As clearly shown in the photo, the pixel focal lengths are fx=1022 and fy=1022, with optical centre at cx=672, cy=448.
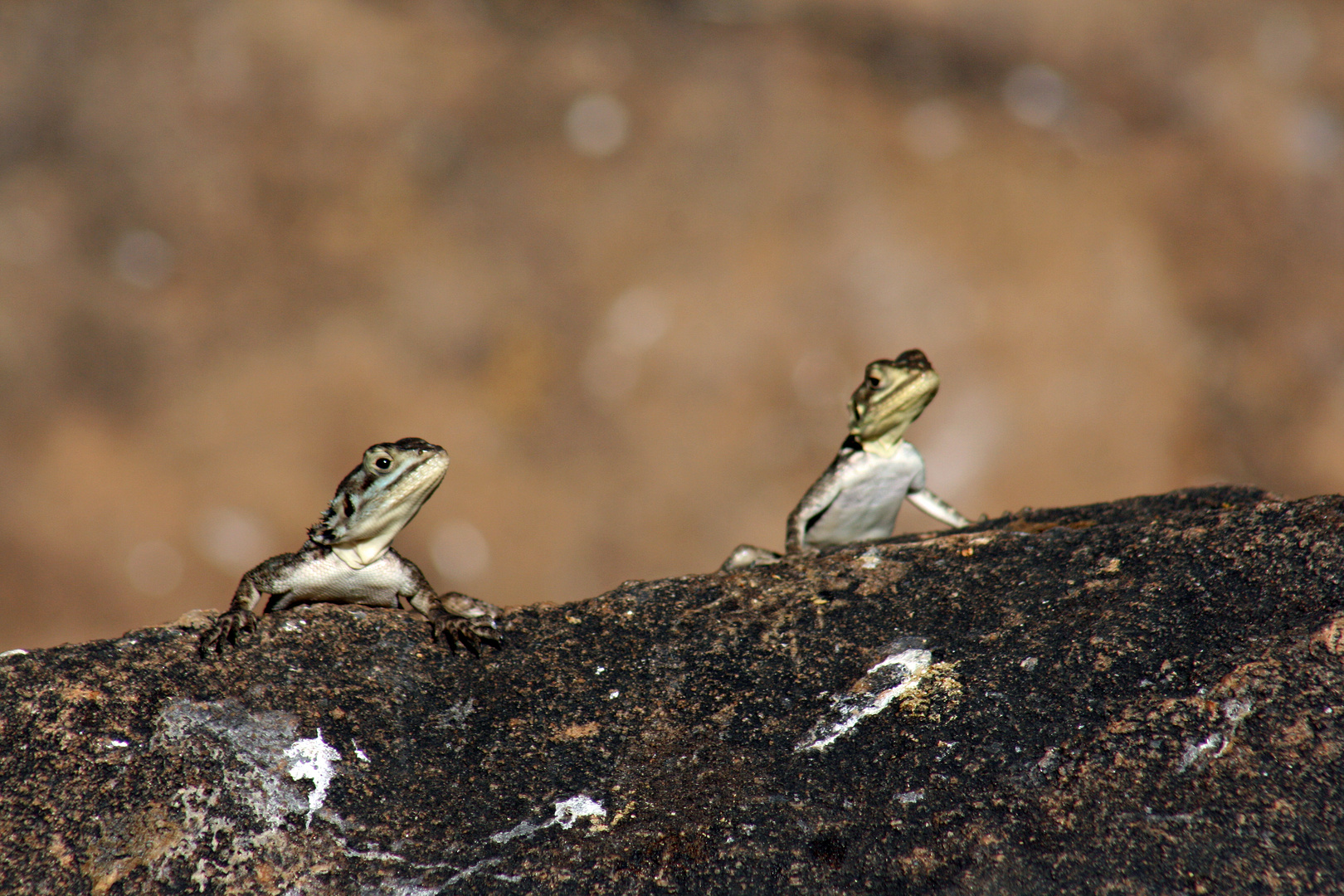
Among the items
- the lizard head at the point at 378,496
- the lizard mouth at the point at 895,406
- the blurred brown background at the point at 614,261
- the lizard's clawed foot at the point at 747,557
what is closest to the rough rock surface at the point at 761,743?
the lizard head at the point at 378,496

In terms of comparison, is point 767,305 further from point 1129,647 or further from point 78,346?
point 1129,647

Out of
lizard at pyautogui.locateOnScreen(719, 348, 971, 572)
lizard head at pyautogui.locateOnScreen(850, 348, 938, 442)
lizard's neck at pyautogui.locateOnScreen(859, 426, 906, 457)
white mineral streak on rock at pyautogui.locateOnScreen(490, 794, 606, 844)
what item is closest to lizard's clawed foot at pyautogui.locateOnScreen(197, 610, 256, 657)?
white mineral streak on rock at pyautogui.locateOnScreen(490, 794, 606, 844)

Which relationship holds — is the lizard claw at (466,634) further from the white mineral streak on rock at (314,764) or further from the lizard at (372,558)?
the white mineral streak on rock at (314,764)

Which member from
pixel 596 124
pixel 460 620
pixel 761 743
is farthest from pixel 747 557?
pixel 596 124

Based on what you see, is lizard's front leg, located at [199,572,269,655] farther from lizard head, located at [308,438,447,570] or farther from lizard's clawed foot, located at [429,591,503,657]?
lizard's clawed foot, located at [429,591,503,657]

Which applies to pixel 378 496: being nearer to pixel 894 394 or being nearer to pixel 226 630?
pixel 226 630

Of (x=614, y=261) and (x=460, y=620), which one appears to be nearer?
(x=460, y=620)

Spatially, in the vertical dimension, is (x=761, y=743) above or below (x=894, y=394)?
below
